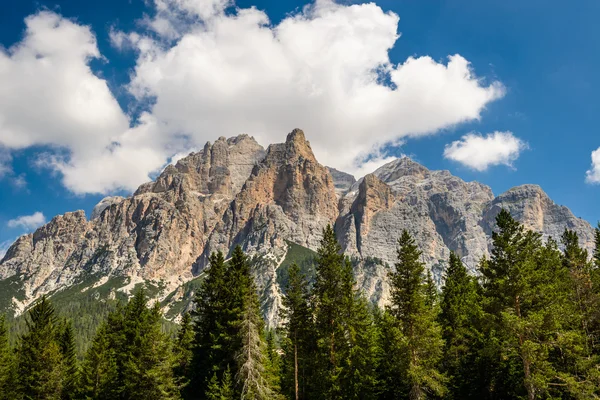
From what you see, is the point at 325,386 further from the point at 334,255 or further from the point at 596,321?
the point at 596,321

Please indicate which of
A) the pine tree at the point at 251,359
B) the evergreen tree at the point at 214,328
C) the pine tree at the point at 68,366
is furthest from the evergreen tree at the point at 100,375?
the pine tree at the point at 251,359

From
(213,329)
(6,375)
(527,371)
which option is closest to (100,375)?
(6,375)

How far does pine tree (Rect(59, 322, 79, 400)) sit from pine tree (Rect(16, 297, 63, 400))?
73.9 inches

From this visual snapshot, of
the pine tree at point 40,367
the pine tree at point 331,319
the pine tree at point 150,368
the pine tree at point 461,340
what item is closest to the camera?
the pine tree at point 331,319

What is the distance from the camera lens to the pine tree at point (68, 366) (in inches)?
2030

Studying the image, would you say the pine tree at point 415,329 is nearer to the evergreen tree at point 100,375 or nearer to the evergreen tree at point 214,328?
the evergreen tree at point 214,328

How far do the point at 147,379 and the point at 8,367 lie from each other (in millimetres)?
22299

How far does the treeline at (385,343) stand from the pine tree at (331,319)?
0.32ft

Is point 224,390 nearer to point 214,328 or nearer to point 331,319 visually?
point 214,328

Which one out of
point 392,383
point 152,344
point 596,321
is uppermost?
point 596,321

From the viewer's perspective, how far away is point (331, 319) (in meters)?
36.8

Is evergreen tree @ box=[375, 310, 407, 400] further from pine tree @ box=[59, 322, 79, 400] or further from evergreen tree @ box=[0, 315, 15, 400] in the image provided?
evergreen tree @ box=[0, 315, 15, 400]

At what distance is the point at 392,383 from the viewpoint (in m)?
45.5

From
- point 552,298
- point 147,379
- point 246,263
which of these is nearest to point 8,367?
point 147,379
